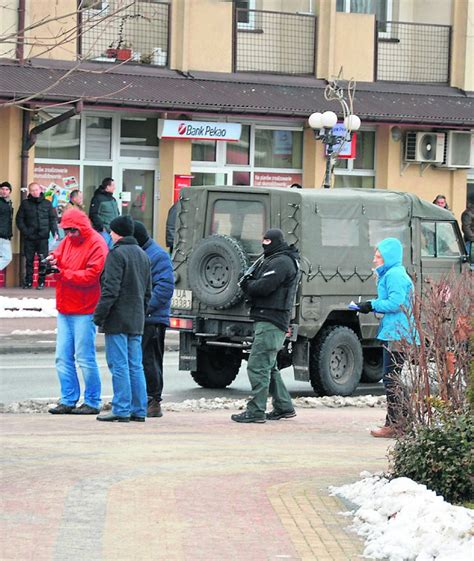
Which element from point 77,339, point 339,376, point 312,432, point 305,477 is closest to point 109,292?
point 77,339

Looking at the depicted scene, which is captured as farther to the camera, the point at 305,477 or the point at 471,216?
the point at 471,216

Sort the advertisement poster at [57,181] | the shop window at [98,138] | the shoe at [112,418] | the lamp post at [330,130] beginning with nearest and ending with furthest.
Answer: the shoe at [112,418], the lamp post at [330,130], the advertisement poster at [57,181], the shop window at [98,138]

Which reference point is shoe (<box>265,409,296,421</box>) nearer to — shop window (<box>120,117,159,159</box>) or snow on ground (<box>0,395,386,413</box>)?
snow on ground (<box>0,395,386,413</box>)

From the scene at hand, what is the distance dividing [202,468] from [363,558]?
2763 millimetres

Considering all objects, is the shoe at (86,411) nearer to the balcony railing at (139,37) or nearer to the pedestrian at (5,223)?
the pedestrian at (5,223)

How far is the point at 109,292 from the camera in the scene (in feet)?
40.9

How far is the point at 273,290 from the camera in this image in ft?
41.4

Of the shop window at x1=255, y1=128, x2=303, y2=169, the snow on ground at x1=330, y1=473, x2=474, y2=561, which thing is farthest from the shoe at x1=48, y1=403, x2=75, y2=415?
the shop window at x1=255, y1=128, x2=303, y2=169

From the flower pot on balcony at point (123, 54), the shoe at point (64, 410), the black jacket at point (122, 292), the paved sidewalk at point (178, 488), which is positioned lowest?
the shoe at point (64, 410)

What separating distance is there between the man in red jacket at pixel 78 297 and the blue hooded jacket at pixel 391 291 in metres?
2.57

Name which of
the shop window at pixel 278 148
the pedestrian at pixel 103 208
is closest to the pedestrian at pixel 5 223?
the pedestrian at pixel 103 208

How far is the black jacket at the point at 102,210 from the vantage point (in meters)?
27.0

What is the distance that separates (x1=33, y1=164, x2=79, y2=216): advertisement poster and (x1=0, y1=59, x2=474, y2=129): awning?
1599mm

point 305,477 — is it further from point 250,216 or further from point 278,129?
point 278,129
